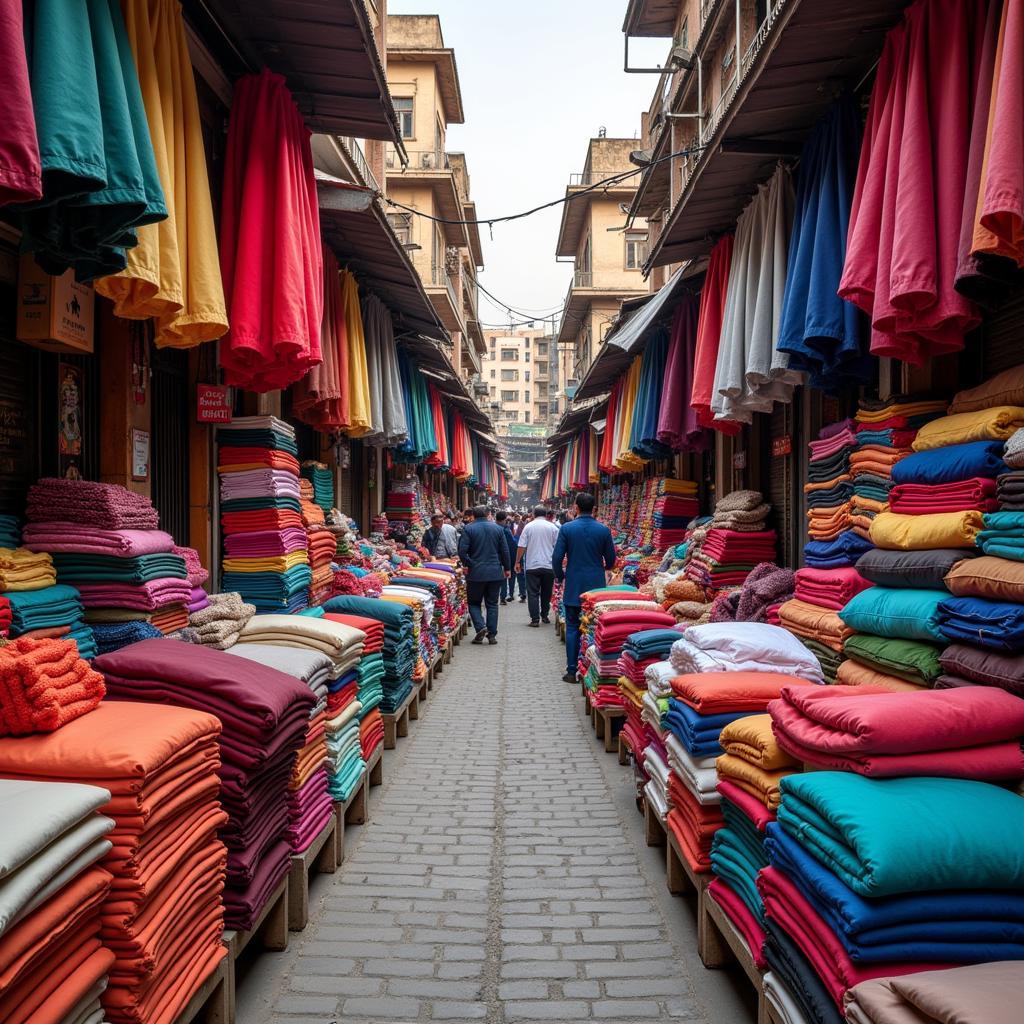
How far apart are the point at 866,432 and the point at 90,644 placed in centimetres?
367

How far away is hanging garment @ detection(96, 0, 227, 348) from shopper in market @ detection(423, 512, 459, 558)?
1122 centimetres

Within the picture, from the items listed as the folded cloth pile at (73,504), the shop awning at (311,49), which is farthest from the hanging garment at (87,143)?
the shop awning at (311,49)

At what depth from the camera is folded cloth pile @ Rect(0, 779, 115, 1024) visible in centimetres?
170

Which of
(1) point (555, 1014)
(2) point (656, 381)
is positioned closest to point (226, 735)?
(1) point (555, 1014)

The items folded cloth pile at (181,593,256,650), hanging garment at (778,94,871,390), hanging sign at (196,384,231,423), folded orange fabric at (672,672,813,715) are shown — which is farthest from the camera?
hanging sign at (196,384,231,423)

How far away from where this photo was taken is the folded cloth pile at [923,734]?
2297 mm

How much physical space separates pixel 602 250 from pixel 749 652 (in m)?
27.0

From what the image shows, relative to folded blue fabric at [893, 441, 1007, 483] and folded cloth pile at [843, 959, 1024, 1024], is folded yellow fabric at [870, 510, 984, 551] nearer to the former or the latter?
folded blue fabric at [893, 441, 1007, 483]

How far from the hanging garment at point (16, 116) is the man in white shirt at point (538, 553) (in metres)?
11.7

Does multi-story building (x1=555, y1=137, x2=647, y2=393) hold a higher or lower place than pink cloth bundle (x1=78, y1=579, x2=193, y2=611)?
higher

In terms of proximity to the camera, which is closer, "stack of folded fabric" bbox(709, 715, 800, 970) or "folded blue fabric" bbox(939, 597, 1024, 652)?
"folded blue fabric" bbox(939, 597, 1024, 652)

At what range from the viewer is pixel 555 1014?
3.11 metres

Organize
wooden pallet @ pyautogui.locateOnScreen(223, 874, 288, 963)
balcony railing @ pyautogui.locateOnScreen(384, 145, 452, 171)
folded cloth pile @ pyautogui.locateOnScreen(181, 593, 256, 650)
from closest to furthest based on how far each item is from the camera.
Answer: wooden pallet @ pyautogui.locateOnScreen(223, 874, 288, 963), folded cloth pile @ pyautogui.locateOnScreen(181, 593, 256, 650), balcony railing @ pyautogui.locateOnScreen(384, 145, 452, 171)

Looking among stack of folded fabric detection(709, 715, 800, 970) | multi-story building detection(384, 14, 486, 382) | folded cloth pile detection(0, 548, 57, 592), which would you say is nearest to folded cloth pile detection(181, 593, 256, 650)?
folded cloth pile detection(0, 548, 57, 592)
